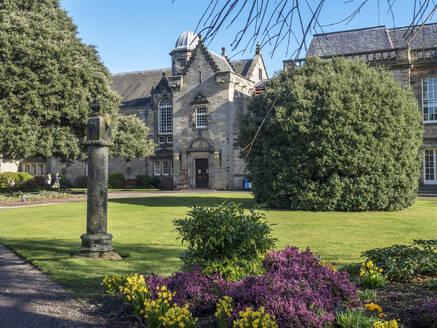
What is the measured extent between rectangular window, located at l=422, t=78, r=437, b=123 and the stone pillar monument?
25.6 meters

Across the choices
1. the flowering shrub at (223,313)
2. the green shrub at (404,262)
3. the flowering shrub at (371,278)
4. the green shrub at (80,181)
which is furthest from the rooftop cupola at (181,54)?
the flowering shrub at (223,313)

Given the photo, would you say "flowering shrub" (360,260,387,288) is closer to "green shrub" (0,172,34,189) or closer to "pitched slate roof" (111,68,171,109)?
"green shrub" (0,172,34,189)

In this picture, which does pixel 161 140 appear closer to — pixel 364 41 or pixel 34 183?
pixel 34 183

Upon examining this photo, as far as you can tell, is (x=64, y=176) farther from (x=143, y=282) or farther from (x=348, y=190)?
(x=143, y=282)

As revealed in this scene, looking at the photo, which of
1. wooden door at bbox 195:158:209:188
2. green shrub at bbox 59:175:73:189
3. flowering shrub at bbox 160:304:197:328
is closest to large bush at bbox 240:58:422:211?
flowering shrub at bbox 160:304:197:328

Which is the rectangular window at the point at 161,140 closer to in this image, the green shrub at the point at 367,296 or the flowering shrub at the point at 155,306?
the flowering shrub at the point at 155,306

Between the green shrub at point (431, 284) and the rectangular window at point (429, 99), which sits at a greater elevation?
the rectangular window at point (429, 99)

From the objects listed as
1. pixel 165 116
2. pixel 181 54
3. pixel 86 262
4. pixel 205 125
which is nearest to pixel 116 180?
pixel 165 116

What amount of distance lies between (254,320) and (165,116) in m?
41.2

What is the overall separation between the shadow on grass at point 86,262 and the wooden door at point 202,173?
1127 inches

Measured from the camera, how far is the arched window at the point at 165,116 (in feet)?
142

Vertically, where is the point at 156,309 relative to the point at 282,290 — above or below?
below

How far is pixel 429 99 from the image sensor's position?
87.8ft

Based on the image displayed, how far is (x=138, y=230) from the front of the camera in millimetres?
11180
